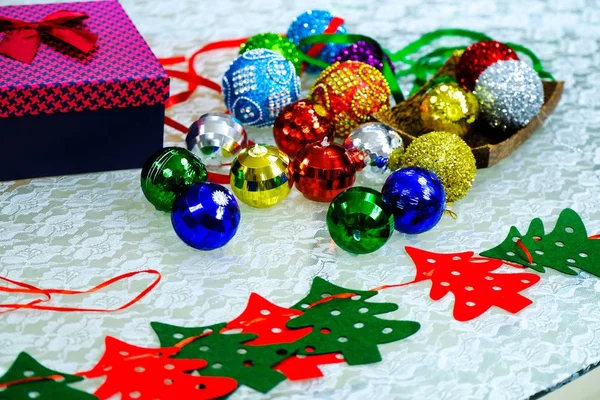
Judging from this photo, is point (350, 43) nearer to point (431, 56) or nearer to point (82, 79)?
point (431, 56)

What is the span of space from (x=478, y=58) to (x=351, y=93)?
25 centimetres

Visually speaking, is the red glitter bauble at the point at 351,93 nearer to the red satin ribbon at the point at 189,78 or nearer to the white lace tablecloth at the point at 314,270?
the white lace tablecloth at the point at 314,270

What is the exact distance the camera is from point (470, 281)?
3.38 ft

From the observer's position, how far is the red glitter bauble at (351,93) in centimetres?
127

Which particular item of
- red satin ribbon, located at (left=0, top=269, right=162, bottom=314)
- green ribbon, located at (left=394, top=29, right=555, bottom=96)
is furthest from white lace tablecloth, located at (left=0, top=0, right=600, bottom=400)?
green ribbon, located at (left=394, top=29, right=555, bottom=96)

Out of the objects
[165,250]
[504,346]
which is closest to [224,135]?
[165,250]

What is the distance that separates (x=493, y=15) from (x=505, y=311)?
39.9 inches

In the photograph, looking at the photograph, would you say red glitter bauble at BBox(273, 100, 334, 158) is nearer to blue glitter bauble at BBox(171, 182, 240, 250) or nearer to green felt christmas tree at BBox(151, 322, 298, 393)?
blue glitter bauble at BBox(171, 182, 240, 250)

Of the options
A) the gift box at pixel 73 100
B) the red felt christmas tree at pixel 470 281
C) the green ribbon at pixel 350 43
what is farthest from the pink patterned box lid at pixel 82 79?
the red felt christmas tree at pixel 470 281

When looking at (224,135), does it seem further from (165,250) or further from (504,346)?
(504,346)

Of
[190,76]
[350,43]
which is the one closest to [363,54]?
[350,43]

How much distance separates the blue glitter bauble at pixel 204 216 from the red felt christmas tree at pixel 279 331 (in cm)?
10

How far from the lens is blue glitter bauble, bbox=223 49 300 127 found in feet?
4.23

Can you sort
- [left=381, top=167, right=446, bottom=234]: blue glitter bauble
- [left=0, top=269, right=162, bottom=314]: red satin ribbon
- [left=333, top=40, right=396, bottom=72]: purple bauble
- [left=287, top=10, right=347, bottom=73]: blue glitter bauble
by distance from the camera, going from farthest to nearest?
1. [left=287, top=10, right=347, bottom=73]: blue glitter bauble
2. [left=333, top=40, right=396, bottom=72]: purple bauble
3. [left=381, top=167, right=446, bottom=234]: blue glitter bauble
4. [left=0, top=269, right=162, bottom=314]: red satin ribbon
